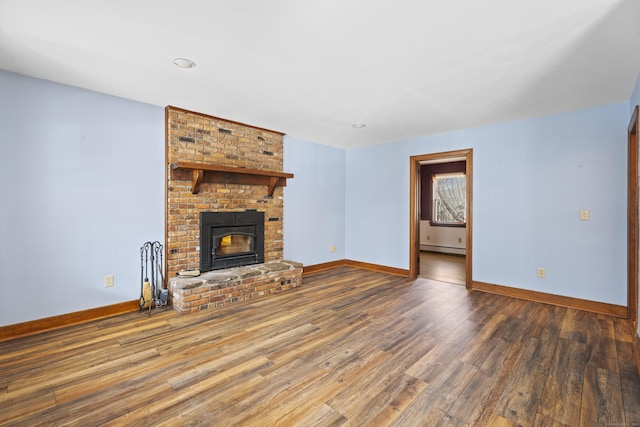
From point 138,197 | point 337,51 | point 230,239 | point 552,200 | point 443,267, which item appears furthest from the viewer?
point 443,267

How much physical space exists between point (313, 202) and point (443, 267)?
2.91m

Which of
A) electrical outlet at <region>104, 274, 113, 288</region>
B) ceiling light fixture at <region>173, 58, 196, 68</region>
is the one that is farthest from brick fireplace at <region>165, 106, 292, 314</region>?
ceiling light fixture at <region>173, 58, 196, 68</region>

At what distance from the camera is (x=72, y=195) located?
2.87m

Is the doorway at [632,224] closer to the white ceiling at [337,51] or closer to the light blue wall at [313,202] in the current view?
the white ceiling at [337,51]

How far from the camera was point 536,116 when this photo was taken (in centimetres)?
368

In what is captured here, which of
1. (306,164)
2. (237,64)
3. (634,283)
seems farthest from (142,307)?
(634,283)

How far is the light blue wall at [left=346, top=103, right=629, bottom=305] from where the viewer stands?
10.6 feet

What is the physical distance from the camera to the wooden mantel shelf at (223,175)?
3.45 metres

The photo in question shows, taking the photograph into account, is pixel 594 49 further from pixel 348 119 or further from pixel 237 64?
pixel 237 64

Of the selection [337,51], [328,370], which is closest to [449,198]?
[337,51]

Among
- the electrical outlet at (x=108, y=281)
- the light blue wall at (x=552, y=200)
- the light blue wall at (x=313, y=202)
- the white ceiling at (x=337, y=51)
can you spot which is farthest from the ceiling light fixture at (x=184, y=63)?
the light blue wall at (x=552, y=200)

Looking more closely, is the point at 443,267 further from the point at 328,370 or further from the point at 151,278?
the point at 151,278

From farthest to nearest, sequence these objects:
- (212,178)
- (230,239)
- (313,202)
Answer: (313,202) → (230,239) → (212,178)

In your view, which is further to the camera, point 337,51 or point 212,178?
point 212,178
